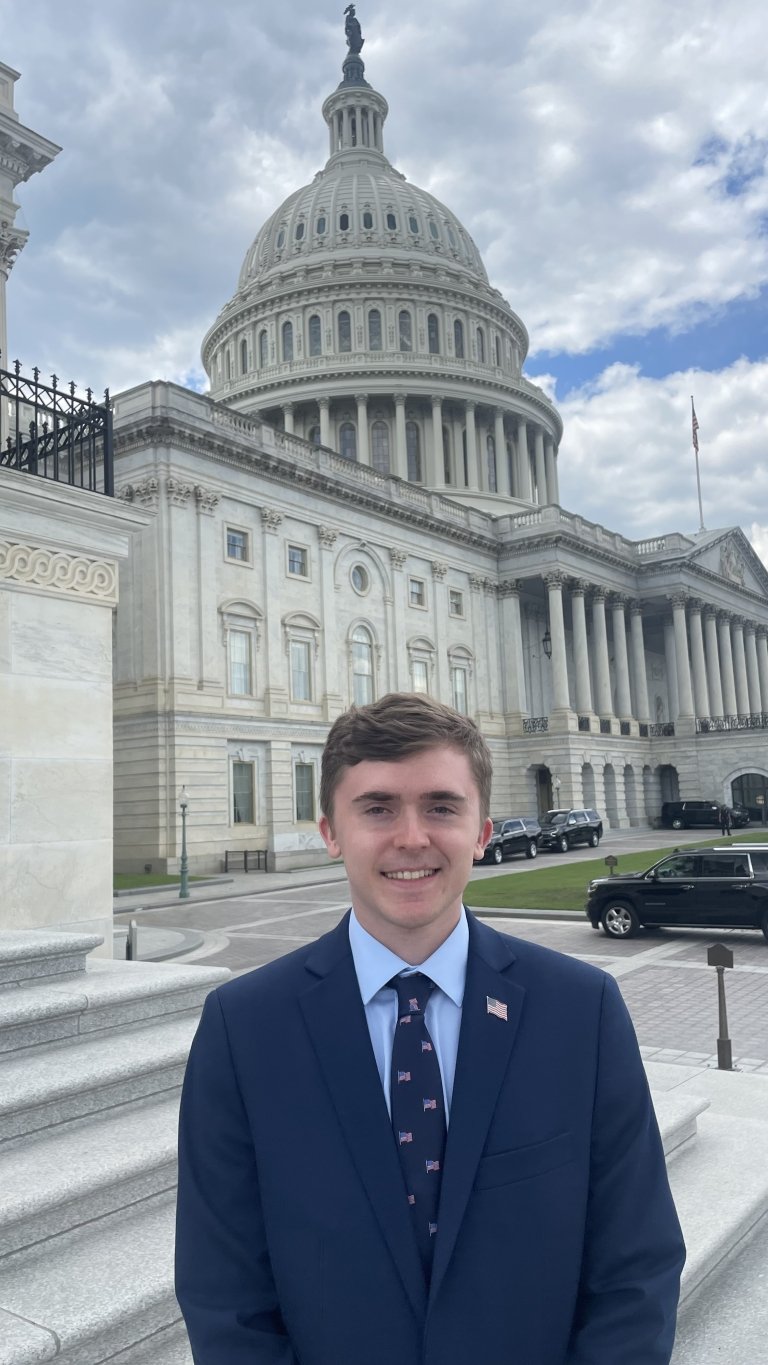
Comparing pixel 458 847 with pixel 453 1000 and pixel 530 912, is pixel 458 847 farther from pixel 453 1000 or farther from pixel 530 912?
pixel 530 912

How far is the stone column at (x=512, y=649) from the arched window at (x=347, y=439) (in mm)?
20477

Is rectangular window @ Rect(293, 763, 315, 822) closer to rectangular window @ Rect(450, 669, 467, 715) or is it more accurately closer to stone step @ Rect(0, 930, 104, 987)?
rectangular window @ Rect(450, 669, 467, 715)

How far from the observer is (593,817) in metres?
47.5

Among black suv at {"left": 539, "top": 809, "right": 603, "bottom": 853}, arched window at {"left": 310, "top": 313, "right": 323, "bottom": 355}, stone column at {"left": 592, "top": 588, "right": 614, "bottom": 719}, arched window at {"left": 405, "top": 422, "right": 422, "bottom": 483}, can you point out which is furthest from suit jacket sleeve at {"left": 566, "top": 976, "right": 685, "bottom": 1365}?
arched window at {"left": 310, "top": 313, "right": 323, "bottom": 355}

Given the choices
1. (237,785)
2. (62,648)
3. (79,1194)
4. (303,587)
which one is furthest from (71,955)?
(303,587)

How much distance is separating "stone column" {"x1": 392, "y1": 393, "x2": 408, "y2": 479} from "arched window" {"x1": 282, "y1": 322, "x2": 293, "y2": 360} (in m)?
10.7

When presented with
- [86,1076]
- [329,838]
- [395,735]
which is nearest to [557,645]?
[86,1076]

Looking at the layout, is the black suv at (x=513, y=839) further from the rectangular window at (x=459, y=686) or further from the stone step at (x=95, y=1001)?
the stone step at (x=95, y=1001)

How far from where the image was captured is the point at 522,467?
7975 cm

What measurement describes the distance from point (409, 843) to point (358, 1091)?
0.58m

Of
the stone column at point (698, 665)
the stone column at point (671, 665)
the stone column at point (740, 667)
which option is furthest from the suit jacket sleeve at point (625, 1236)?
the stone column at point (740, 667)

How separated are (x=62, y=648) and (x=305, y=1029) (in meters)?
7.69

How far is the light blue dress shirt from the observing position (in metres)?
2.37

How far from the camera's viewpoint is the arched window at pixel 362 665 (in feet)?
164
